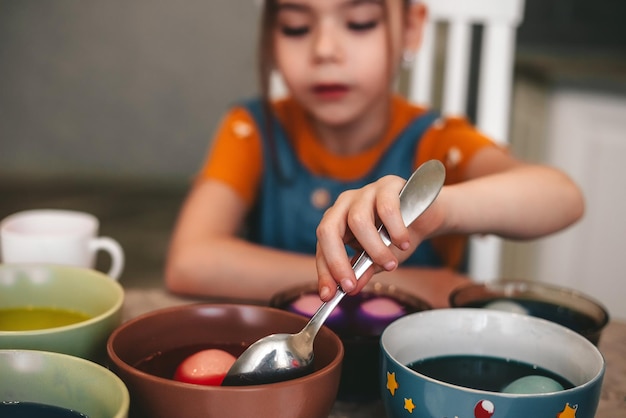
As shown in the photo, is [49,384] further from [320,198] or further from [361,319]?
[320,198]

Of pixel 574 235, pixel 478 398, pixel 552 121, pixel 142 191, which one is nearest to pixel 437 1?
pixel 552 121

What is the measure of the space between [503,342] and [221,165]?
2.36ft

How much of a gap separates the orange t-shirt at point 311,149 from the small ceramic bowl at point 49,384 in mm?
739

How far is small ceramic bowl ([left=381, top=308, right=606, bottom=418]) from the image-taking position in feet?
1.45

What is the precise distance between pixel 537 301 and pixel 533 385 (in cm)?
23

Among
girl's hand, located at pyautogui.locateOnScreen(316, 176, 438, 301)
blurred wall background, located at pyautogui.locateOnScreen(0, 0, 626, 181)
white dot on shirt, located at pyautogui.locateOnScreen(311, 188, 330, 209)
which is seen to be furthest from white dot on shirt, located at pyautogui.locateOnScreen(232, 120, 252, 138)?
blurred wall background, located at pyautogui.locateOnScreen(0, 0, 626, 181)

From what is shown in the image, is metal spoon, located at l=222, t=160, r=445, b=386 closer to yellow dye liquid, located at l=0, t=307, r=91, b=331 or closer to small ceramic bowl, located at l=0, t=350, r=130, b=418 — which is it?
small ceramic bowl, located at l=0, t=350, r=130, b=418

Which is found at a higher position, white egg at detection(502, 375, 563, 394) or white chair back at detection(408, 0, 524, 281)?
white chair back at detection(408, 0, 524, 281)

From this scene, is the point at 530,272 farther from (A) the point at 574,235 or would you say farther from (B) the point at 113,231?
(B) the point at 113,231

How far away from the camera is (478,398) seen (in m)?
0.43

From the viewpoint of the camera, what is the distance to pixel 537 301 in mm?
710

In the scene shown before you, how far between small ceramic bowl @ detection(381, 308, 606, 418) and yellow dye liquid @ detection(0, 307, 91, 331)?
11.4 inches

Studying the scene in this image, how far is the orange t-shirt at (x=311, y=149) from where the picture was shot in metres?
1.17

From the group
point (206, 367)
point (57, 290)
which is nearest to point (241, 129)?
point (57, 290)
